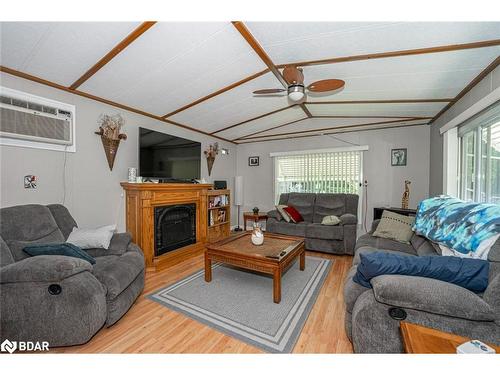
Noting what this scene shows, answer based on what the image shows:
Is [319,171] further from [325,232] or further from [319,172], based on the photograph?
[325,232]

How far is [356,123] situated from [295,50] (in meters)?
2.67

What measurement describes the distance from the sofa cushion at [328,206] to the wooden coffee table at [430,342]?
3.30m

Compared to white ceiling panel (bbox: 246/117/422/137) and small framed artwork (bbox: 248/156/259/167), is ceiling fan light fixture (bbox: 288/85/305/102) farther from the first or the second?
small framed artwork (bbox: 248/156/259/167)

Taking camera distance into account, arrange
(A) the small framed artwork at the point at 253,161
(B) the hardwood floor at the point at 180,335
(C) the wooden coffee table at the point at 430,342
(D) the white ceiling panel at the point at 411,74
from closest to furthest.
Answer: (C) the wooden coffee table at the point at 430,342
(B) the hardwood floor at the point at 180,335
(D) the white ceiling panel at the point at 411,74
(A) the small framed artwork at the point at 253,161

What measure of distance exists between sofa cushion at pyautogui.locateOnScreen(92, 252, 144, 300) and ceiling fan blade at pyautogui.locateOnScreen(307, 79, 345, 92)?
2431 millimetres

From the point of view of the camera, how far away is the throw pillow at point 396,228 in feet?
9.02

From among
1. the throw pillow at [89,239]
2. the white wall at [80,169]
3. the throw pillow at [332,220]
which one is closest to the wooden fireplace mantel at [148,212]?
the white wall at [80,169]

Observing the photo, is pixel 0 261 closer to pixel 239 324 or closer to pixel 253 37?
pixel 239 324

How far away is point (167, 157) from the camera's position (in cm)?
359

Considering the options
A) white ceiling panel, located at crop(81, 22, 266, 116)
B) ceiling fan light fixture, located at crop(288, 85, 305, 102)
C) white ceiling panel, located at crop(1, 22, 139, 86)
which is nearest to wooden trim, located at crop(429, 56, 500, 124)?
ceiling fan light fixture, located at crop(288, 85, 305, 102)

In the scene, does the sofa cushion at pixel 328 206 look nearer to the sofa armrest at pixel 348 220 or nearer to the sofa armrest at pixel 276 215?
the sofa armrest at pixel 348 220

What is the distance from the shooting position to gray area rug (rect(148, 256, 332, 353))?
1.74m

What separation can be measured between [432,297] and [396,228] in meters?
1.95
